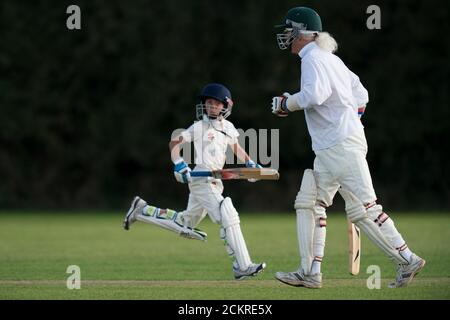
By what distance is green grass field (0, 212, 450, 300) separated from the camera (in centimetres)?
697

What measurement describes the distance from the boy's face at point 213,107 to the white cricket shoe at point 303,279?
168 cm

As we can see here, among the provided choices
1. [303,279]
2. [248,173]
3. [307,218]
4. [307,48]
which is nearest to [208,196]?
[248,173]

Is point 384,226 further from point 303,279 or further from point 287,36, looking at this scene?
point 287,36

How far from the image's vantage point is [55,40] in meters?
20.2

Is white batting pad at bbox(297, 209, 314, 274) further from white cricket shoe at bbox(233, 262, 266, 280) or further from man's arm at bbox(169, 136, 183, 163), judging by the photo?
man's arm at bbox(169, 136, 183, 163)

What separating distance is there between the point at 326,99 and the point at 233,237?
1.47 metres

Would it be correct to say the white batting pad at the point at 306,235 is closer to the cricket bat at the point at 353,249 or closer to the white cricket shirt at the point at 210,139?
the cricket bat at the point at 353,249

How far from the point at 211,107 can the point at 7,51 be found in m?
12.8

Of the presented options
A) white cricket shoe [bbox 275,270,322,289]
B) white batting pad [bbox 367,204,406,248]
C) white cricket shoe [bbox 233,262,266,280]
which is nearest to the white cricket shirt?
white cricket shoe [bbox 233,262,266,280]

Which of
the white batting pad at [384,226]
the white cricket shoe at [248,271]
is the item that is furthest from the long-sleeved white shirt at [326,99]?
the white cricket shoe at [248,271]

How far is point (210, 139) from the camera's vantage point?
8188 millimetres

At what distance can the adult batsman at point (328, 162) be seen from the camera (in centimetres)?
703
